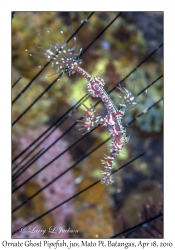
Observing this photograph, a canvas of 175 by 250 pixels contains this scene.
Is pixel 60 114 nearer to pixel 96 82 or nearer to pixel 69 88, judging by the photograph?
pixel 69 88

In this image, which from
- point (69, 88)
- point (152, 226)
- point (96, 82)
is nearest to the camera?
point (96, 82)

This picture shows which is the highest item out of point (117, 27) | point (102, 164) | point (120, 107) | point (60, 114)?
point (117, 27)

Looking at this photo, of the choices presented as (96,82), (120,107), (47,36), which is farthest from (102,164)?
(47,36)

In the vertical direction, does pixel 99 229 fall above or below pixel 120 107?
below

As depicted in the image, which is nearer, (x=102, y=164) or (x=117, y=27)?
(x=102, y=164)

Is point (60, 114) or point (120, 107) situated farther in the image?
point (60, 114)
